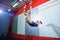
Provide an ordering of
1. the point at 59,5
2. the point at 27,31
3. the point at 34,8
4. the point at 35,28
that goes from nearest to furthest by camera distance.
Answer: the point at 59,5 → the point at 35,28 → the point at 34,8 → the point at 27,31

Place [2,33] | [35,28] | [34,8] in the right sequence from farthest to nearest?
[2,33], [34,8], [35,28]

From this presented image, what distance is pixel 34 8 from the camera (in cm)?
336

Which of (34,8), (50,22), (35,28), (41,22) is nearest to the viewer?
(50,22)

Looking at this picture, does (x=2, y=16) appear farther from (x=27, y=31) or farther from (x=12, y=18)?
(x=27, y=31)

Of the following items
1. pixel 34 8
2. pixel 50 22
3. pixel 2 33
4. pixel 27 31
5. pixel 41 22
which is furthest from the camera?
pixel 2 33

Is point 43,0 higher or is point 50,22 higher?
point 43,0

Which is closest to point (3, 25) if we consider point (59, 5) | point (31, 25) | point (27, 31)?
point (27, 31)

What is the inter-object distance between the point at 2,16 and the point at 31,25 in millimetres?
3005

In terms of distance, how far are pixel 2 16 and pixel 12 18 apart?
725mm

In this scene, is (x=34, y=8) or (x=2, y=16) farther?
(x=2, y=16)

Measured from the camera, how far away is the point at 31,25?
133 inches

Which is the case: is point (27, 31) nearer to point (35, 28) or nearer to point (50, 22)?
point (35, 28)

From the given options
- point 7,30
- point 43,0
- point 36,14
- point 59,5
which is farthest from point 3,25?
point 59,5

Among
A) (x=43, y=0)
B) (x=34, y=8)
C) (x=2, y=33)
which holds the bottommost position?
(x=2, y=33)
